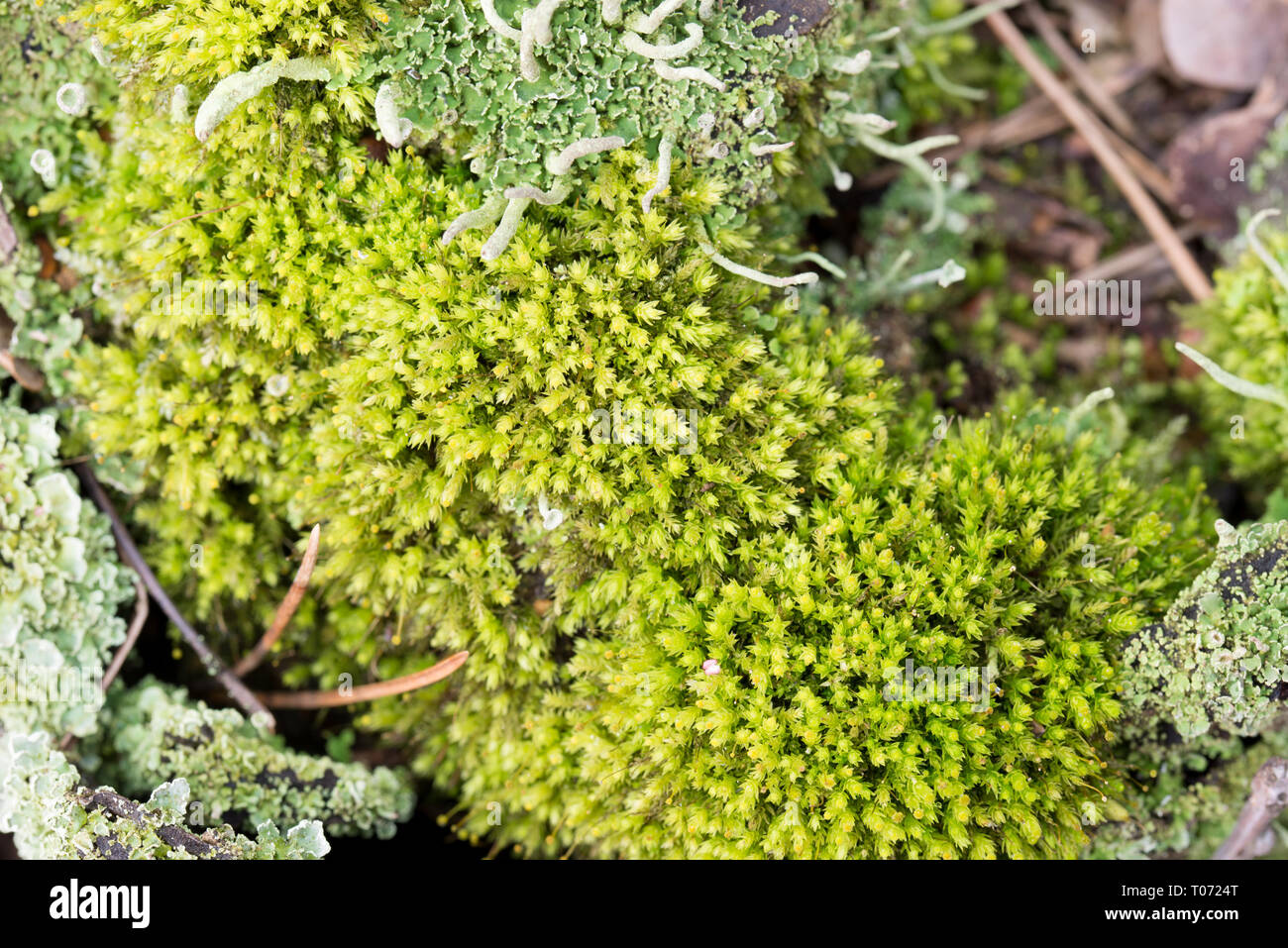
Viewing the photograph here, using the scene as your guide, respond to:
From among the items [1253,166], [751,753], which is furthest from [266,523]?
[1253,166]

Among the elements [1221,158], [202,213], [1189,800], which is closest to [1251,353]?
[1221,158]

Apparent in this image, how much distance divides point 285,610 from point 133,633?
51 centimetres

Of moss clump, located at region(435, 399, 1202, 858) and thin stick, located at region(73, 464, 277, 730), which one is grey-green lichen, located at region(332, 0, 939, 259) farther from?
thin stick, located at region(73, 464, 277, 730)

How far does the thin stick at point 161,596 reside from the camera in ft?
10.2

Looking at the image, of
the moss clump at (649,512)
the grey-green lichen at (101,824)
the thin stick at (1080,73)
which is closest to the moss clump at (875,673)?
the moss clump at (649,512)

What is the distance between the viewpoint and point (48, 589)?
9.61 feet

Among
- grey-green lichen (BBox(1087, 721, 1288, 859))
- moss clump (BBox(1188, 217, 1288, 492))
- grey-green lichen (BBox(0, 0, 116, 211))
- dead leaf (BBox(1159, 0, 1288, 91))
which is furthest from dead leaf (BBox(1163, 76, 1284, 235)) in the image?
grey-green lichen (BBox(0, 0, 116, 211))

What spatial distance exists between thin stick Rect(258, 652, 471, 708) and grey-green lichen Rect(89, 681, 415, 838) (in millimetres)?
156

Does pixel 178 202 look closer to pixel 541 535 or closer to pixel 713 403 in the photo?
pixel 541 535

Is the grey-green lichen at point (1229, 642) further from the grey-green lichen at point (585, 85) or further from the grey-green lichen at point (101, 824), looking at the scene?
the grey-green lichen at point (101, 824)

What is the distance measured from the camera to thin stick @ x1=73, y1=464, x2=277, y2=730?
3104 mm

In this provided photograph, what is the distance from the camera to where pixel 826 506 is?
2.79m

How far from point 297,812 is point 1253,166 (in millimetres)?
4142

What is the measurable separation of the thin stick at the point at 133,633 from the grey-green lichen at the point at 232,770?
0.37ft
